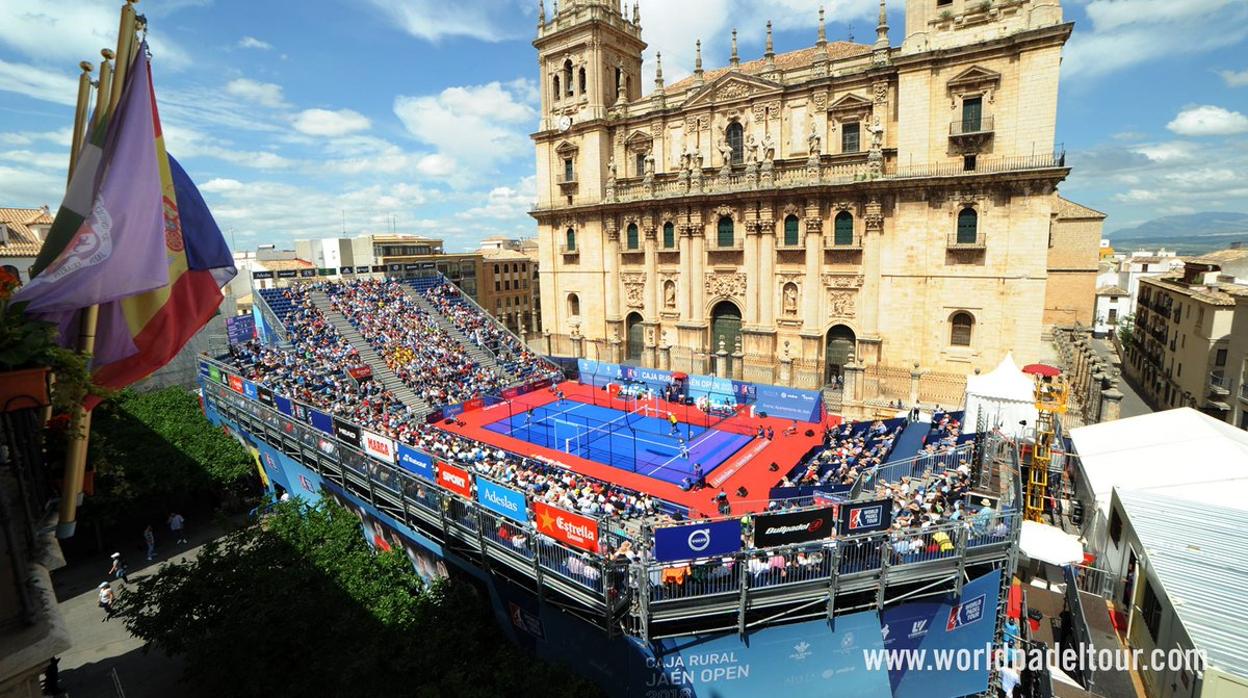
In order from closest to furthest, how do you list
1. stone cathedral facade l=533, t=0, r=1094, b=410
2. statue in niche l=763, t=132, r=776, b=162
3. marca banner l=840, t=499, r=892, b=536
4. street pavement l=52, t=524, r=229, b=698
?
marca banner l=840, t=499, r=892, b=536, street pavement l=52, t=524, r=229, b=698, stone cathedral facade l=533, t=0, r=1094, b=410, statue in niche l=763, t=132, r=776, b=162

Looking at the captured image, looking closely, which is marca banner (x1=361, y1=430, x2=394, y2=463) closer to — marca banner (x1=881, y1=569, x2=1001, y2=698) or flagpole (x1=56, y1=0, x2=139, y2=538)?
flagpole (x1=56, y1=0, x2=139, y2=538)

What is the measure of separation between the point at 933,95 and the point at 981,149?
12.3 feet

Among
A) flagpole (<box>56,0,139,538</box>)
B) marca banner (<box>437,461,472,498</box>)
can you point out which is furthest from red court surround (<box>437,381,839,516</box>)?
flagpole (<box>56,0,139,538</box>)

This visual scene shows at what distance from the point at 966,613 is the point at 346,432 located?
1792cm

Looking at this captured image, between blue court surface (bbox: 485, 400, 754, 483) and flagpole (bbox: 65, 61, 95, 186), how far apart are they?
21424 millimetres

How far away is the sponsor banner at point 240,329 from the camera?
35.5 m

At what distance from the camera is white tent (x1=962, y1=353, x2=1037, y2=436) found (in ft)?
69.1

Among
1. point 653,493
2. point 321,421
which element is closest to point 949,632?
point 653,493

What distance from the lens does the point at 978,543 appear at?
13.0 m

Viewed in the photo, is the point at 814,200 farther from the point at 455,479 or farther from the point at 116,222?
the point at 116,222

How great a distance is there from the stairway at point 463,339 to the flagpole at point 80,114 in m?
32.6

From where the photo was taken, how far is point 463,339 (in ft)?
137

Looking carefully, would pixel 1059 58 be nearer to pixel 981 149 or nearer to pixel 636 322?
pixel 981 149

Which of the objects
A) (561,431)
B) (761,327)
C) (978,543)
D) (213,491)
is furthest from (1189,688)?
(213,491)
